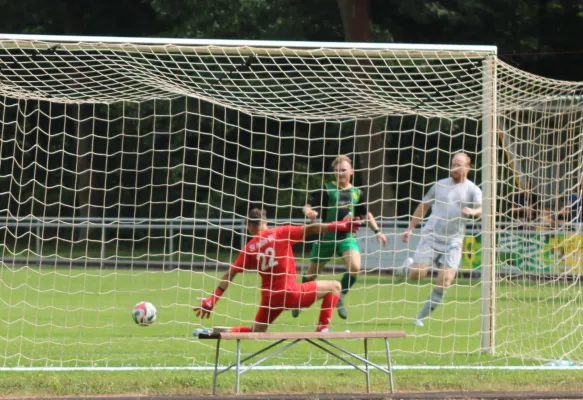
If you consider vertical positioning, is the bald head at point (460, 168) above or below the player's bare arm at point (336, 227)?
below

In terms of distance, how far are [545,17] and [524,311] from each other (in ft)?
63.3

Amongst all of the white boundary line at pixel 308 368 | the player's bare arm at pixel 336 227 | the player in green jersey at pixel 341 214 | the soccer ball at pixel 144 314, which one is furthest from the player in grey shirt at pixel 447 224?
the soccer ball at pixel 144 314

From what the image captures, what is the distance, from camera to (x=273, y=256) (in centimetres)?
954

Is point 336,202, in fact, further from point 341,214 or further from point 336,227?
point 336,227

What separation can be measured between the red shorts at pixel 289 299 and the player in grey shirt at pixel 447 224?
2432mm

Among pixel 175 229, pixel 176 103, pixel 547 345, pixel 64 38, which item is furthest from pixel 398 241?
pixel 64 38

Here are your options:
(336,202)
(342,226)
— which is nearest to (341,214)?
(336,202)

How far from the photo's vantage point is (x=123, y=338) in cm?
1161

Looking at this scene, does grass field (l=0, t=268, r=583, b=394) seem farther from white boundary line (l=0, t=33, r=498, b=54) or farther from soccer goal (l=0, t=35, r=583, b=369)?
white boundary line (l=0, t=33, r=498, b=54)

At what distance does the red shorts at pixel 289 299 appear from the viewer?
9.62m

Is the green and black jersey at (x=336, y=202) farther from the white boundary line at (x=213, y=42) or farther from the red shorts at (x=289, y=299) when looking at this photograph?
the white boundary line at (x=213, y=42)

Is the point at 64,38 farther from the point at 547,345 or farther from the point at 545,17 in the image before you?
the point at 545,17

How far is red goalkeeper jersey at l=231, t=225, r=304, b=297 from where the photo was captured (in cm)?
955

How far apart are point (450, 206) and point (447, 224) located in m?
0.20
